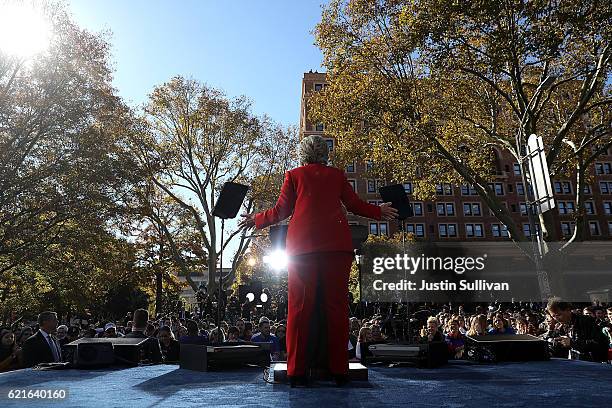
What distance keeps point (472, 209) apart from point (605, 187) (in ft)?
62.4

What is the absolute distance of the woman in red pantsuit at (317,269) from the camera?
3.64m

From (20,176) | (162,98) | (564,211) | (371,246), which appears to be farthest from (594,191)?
(20,176)

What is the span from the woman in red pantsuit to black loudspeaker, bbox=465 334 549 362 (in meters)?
2.57

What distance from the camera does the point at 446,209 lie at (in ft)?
208

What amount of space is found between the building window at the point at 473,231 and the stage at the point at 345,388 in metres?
60.8

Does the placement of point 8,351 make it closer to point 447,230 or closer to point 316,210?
point 316,210

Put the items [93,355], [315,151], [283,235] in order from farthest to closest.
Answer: [93,355] → [283,235] → [315,151]

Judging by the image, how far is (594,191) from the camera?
63.4 meters

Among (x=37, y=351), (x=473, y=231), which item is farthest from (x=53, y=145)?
(x=473, y=231)

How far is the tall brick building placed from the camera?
2434 inches

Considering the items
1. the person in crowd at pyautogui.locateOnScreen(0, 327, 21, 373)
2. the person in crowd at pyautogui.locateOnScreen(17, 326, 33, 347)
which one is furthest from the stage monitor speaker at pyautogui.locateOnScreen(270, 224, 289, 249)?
the person in crowd at pyautogui.locateOnScreen(17, 326, 33, 347)

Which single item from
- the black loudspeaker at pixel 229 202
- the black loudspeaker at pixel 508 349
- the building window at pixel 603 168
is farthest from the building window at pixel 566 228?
the black loudspeaker at pixel 229 202

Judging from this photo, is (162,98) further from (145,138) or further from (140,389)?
(140,389)

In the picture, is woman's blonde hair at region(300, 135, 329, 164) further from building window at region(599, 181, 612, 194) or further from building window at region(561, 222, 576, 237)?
building window at region(599, 181, 612, 194)
